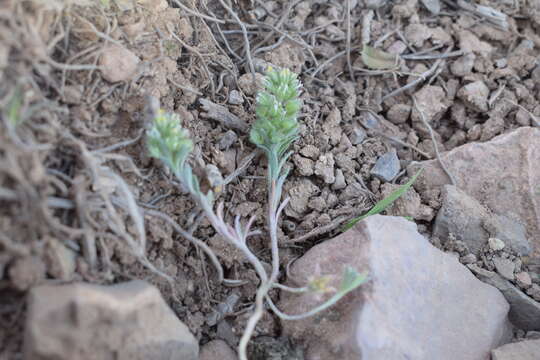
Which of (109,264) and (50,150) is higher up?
(50,150)

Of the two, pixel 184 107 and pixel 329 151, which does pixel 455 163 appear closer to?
pixel 329 151

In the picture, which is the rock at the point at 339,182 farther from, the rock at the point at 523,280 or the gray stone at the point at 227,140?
the rock at the point at 523,280

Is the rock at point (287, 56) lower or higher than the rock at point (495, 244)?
higher

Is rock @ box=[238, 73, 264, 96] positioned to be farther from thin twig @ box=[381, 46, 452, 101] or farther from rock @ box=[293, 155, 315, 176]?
thin twig @ box=[381, 46, 452, 101]

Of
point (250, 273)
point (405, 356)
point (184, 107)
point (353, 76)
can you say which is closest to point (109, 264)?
point (250, 273)

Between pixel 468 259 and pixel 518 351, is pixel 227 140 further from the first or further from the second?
pixel 518 351

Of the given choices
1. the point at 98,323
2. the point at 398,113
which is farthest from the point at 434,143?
the point at 98,323

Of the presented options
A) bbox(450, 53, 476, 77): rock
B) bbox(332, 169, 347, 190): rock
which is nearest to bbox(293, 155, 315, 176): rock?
bbox(332, 169, 347, 190): rock

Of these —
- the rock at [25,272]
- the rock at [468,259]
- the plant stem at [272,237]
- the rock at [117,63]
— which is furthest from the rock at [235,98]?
the rock at [468,259]
